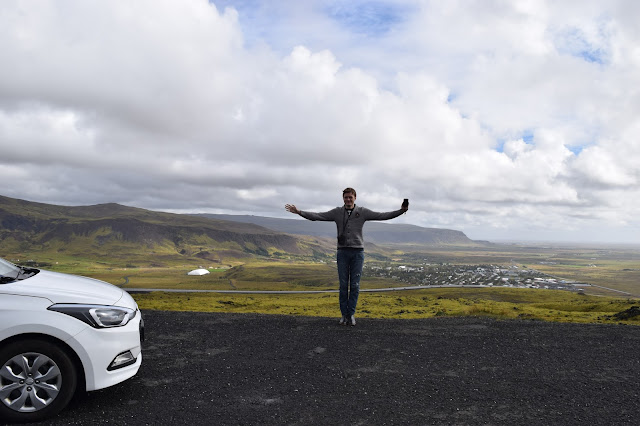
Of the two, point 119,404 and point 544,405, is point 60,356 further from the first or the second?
point 544,405

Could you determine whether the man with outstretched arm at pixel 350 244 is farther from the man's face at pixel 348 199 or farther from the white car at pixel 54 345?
the white car at pixel 54 345

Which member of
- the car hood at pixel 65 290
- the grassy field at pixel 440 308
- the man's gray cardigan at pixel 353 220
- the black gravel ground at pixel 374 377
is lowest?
the grassy field at pixel 440 308

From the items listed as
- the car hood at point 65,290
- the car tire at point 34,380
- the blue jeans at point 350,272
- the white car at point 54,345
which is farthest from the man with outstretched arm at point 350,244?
the car tire at point 34,380

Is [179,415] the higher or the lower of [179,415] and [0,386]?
the lower

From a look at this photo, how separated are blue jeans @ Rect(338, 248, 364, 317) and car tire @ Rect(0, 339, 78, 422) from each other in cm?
658

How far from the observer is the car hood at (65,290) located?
17.7 feet

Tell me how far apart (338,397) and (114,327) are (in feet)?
11.1

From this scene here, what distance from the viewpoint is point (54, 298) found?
5.41 meters

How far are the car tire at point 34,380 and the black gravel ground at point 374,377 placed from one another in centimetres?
28

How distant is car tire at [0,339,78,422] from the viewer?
4.86m

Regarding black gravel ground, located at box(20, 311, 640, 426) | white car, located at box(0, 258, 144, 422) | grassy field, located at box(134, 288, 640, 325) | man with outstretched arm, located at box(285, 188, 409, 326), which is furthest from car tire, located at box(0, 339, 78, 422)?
grassy field, located at box(134, 288, 640, 325)

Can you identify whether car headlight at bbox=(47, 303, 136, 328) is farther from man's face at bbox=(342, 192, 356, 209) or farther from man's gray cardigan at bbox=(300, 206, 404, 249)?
man's face at bbox=(342, 192, 356, 209)

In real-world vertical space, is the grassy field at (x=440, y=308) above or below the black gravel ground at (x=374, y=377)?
below

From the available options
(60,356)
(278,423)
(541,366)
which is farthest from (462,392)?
(60,356)
